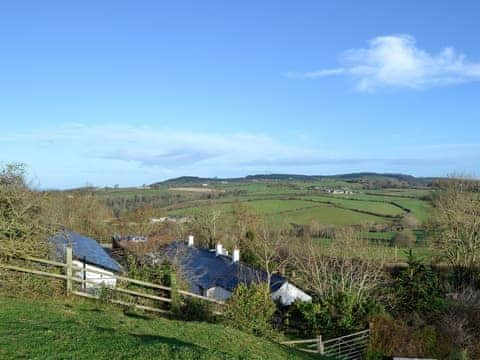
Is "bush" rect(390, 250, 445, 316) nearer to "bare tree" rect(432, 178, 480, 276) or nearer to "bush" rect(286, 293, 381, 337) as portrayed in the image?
"bush" rect(286, 293, 381, 337)

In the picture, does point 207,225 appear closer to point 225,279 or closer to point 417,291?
point 225,279

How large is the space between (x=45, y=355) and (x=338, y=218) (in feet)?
193

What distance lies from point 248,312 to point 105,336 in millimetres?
6212

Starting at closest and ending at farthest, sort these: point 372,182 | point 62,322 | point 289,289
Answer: point 62,322
point 289,289
point 372,182

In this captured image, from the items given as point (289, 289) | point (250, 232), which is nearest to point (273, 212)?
point (250, 232)

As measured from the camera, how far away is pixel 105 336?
9.53 meters

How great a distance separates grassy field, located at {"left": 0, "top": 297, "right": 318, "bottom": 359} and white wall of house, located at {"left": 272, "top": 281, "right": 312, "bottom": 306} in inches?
859

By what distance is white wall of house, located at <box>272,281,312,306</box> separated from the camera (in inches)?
1346

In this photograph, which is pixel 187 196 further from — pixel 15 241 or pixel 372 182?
pixel 15 241

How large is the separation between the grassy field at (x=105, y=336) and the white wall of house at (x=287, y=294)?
71.6 ft

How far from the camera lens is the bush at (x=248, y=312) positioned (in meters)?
14.5

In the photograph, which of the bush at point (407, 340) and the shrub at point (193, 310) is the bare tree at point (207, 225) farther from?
the shrub at point (193, 310)

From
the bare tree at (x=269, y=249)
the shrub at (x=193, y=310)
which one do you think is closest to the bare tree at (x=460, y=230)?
the bare tree at (x=269, y=249)

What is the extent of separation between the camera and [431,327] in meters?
20.5
